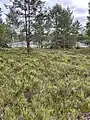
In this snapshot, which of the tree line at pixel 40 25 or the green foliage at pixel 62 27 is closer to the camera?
the tree line at pixel 40 25

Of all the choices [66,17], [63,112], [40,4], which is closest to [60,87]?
[63,112]

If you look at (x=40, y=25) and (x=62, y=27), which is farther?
(x=62, y=27)

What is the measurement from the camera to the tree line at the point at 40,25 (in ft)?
93.5

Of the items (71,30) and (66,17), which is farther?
(71,30)

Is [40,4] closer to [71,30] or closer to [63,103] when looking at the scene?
[63,103]

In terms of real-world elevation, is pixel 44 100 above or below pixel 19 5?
below

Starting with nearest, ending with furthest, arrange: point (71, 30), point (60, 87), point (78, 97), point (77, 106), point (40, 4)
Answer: point (77, 106), point (78, 97), point (60, 87), point (40, 4), point (71, 30)

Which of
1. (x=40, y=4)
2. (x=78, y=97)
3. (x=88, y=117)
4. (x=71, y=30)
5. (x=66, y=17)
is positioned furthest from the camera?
(x=71, y=30)

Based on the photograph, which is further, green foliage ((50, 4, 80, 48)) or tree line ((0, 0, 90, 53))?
green foliage ((50, 4, 80, 48))

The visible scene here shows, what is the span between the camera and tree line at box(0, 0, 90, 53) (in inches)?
1121

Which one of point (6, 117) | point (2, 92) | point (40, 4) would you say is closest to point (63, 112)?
point (6, 117)

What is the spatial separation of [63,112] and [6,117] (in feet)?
4.22

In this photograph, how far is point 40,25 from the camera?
46.2m

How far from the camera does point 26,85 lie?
7836mm
